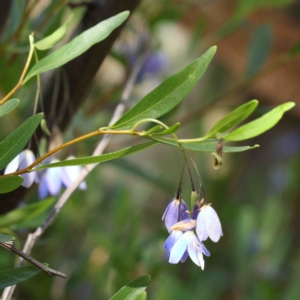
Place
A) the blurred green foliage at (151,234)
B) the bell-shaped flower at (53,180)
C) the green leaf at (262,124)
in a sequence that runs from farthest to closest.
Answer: the blurred green foliage at (151,234)
the bell-shaped flower at (53,180)
the green leaf at (262,124)

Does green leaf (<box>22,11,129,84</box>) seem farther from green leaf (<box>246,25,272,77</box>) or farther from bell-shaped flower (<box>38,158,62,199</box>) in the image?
green leaf (<box>246,25,272,77</box>)

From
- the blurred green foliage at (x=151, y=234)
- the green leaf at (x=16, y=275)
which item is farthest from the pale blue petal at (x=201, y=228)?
the blurred green foliage at (x=151, y=234)

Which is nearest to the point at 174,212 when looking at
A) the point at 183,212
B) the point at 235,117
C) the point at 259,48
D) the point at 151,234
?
the point at 183,212

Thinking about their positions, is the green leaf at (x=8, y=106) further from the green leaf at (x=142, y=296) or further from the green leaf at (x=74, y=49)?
the green leaf at (x=142, y=296)

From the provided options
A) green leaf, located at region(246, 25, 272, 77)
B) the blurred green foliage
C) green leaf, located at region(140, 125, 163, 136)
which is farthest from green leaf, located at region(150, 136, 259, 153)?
green leaf, located at region(246, 25, 272, 77)

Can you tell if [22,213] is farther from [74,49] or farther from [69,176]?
[74,49]

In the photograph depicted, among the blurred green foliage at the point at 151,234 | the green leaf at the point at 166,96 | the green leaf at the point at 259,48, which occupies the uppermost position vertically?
the green leaf at the point at 259,48
